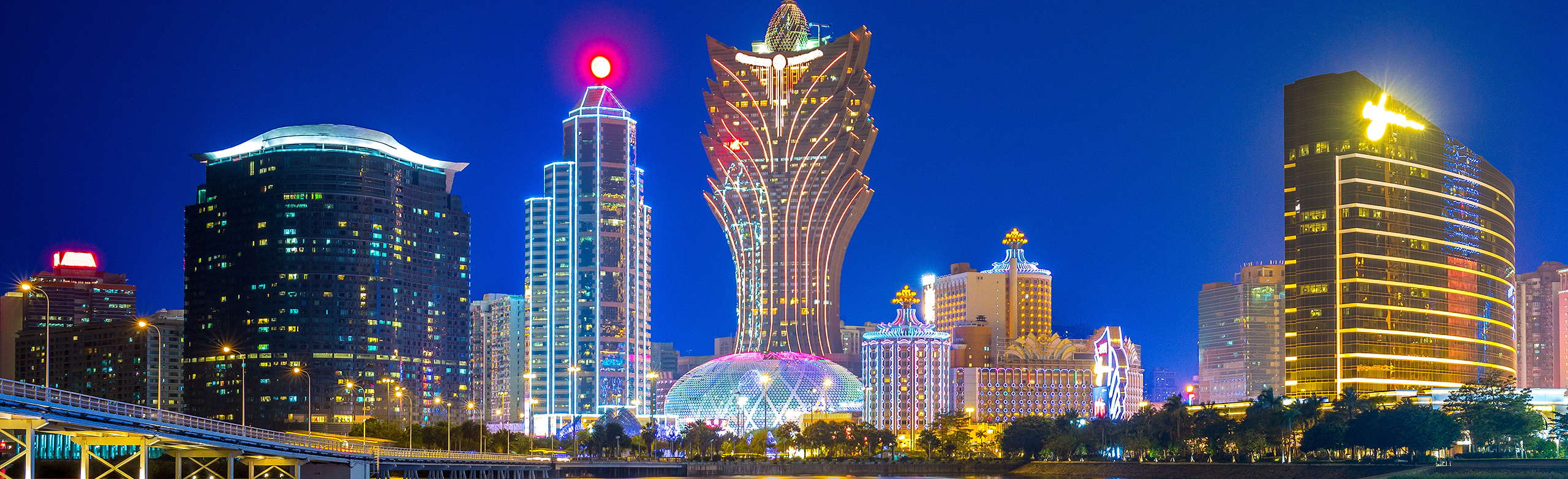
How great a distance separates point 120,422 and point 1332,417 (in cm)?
14551

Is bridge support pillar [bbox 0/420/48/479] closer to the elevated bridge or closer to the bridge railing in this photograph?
the elevated bridge

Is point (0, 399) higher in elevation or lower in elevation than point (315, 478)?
higher

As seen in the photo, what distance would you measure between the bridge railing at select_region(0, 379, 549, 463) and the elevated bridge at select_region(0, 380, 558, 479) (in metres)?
0.13

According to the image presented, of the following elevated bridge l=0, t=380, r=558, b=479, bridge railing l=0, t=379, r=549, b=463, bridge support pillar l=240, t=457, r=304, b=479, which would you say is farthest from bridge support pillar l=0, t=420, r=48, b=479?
bridge support pillar l=240, t=457, r=304, b=479

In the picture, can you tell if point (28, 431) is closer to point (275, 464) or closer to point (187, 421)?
point (187, 421)

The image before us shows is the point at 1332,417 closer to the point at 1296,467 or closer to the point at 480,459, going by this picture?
the point at 1296,467

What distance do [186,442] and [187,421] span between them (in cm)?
392

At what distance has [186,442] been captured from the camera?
115250mm

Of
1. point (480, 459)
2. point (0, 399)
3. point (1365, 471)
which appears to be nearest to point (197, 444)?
point (0, 399)

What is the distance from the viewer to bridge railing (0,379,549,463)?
97062mm

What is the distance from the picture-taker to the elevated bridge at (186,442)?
9712 centimetres

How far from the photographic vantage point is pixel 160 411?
359 feet

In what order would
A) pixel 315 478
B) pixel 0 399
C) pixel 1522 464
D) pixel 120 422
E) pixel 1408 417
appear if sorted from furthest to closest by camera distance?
pixel 1408 417 → pixel 1522 464 → pixel 315 478 → pixel 120 422 → pixel 0 399

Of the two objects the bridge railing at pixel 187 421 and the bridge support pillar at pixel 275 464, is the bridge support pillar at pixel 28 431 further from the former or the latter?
the bridge support pillar at pixel 275 464
